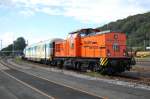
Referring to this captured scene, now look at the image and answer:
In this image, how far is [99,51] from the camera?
96.4ft

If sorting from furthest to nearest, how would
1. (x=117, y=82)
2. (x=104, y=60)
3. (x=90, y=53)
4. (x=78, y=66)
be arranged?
(x=78, y=66) < (x=90, y=53) < (x=104, y=60) < (x=117, y=82)

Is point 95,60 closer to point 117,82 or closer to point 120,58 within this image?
point 120,58

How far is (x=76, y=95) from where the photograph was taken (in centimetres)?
1686

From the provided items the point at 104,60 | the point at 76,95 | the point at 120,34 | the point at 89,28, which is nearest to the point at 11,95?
the point at 76,95

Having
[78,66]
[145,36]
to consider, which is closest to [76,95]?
[78,66]

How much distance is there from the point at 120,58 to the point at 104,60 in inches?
48.5

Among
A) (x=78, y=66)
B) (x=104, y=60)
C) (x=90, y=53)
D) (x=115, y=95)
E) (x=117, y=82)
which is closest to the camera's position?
(x=115, y=95)

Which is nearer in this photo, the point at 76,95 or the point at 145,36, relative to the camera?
the point at 76,95

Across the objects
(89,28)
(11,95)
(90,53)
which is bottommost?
(11,95)

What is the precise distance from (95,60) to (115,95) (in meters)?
13.2

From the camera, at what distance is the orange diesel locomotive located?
27922mm

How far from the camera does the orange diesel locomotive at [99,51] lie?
91.6 feet

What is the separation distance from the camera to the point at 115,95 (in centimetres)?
1638

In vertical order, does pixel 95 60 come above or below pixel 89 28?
below
